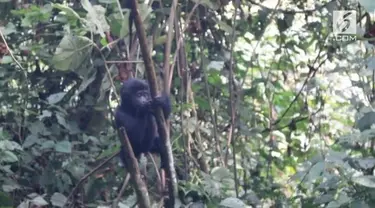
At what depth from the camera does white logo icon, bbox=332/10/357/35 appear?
4507mm

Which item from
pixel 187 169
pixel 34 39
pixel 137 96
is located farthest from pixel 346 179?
pixel 34 39

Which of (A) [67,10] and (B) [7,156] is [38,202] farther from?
(A) [67,10]

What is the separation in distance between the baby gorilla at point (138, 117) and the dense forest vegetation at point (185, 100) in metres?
0.07

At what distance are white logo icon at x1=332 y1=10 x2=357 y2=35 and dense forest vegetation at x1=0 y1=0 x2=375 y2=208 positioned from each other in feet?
0.12

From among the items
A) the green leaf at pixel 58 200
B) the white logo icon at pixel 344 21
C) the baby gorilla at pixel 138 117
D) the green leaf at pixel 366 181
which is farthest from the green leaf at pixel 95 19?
the white logo icon at pixel 344 21

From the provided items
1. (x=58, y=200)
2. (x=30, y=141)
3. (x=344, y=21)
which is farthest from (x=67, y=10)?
(x=344, y=21)

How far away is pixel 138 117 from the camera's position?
15.1ft

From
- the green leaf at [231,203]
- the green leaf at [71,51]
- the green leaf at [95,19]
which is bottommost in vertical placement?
the green leaf at [231,203]

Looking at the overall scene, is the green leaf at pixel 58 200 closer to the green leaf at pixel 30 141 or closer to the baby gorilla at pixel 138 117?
the baby gorilla at pixel 138 117

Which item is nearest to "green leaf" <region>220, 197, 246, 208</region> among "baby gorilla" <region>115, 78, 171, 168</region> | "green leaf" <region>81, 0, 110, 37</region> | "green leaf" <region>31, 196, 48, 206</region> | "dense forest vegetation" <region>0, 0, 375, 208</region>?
"dense forest vegetation" <region>0, 0, 375, 208</region>

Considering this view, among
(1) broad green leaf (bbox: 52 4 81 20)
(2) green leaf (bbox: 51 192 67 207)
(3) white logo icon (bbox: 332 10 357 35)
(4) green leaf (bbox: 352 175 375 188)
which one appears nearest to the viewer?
(4) green leaf (bbox: 352 175 375 188)

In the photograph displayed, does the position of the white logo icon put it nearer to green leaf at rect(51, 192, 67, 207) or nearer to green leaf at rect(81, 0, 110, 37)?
green leaf at rect(81, 0, 110, 37)

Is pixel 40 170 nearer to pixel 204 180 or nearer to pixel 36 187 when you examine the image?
pixel 36 187

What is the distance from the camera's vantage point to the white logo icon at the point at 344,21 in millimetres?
4507
